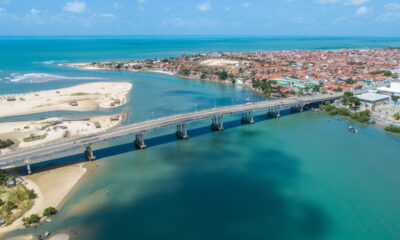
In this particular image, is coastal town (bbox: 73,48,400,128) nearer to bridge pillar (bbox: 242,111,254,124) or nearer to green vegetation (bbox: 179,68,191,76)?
green vegetation (bbox: 179,68,191,76)

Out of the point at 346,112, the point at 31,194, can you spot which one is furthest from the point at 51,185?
the point at 346,112

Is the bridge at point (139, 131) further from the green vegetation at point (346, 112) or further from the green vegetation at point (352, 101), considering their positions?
the green vegetation at point (352, 101)

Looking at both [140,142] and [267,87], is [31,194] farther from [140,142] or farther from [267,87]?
[267,87]

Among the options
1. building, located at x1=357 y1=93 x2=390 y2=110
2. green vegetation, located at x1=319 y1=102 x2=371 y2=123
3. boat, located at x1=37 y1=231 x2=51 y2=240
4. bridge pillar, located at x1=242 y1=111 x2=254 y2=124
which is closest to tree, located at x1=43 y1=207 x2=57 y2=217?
boat, located at x1=37 y1=231 x2=51 y2=240

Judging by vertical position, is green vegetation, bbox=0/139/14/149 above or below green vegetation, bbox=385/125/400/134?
above

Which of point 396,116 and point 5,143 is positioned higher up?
point 5,143

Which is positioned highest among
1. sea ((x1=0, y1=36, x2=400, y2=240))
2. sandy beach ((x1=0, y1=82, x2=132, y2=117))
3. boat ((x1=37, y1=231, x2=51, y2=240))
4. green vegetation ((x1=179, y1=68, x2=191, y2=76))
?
green vegetation ((x1=179, y1=68, x2=191, y2=76))

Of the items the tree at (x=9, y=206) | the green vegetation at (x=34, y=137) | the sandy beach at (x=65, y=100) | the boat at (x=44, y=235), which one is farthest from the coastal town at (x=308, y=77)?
the tree at (x=9, y=206)
